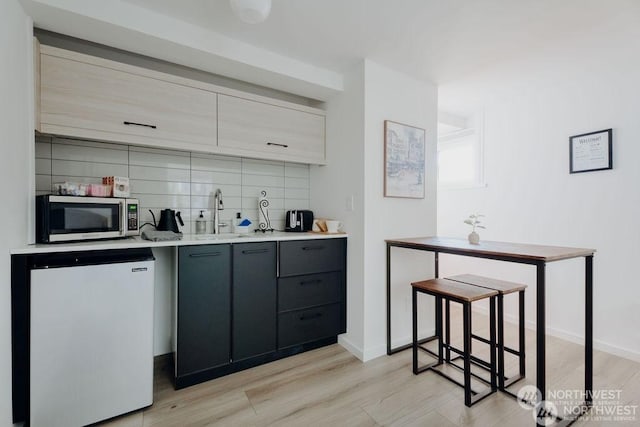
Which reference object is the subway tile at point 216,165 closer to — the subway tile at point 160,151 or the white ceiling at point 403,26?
the subway tile at point 160,151

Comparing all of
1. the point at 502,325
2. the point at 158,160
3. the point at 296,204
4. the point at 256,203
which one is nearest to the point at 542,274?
the point at 502,325

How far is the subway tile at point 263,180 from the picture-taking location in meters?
2.59

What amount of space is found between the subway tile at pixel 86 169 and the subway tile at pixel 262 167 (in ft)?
2.92

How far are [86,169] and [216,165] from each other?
2.82 feet

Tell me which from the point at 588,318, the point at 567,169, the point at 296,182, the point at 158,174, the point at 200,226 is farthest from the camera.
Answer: the point at 296,182

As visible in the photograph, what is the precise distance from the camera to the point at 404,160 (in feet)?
8.13

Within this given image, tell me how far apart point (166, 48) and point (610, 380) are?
363 centimetres

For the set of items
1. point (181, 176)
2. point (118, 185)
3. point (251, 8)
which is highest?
point (251, 8)

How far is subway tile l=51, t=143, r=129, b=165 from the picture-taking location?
6.24 feet

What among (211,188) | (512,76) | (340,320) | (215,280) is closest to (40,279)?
(215,280)

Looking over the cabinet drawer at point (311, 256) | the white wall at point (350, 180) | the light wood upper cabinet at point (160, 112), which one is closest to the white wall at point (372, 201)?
the white wall at point (350, 180)

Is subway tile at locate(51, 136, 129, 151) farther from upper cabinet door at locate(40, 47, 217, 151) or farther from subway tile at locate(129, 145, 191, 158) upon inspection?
upper cabinet door at locate(40, 47, 217, 151)

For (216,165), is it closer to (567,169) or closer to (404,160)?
Result: (404,160)

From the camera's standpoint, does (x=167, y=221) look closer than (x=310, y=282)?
Yes
